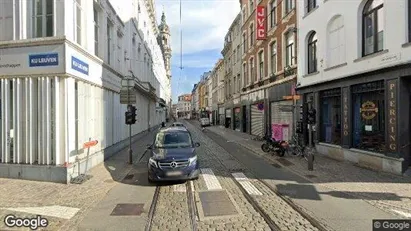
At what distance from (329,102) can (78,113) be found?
11837 mm

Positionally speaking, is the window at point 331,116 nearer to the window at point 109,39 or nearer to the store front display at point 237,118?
the window at point 109,39

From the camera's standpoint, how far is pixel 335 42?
1642 centimetres

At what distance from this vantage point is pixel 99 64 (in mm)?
14906

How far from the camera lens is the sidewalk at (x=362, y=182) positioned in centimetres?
806

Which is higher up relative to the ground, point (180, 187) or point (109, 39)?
point (109, 39)

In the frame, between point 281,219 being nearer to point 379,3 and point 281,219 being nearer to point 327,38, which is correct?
point 379,3

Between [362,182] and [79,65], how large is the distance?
33.1ft

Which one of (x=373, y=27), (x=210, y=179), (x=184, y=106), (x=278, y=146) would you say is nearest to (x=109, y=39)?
(x=278, y=146)

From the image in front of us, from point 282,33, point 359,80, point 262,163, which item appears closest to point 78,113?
point 262,163

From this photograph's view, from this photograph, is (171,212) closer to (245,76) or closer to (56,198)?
(56,198)

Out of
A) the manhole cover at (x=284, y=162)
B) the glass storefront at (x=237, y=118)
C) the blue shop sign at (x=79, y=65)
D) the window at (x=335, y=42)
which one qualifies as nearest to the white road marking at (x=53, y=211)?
the blue shop sign at (x=79, y=65)

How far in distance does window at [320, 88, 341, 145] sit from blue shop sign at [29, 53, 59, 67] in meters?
12.1

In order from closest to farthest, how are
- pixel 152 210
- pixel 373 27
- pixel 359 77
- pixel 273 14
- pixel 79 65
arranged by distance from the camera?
1. pixel 152 210
2. pixel 79 65
3. pixel 373 27
4. pixel 359 77
5. pixel 273 14

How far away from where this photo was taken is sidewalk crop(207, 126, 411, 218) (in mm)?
8062
